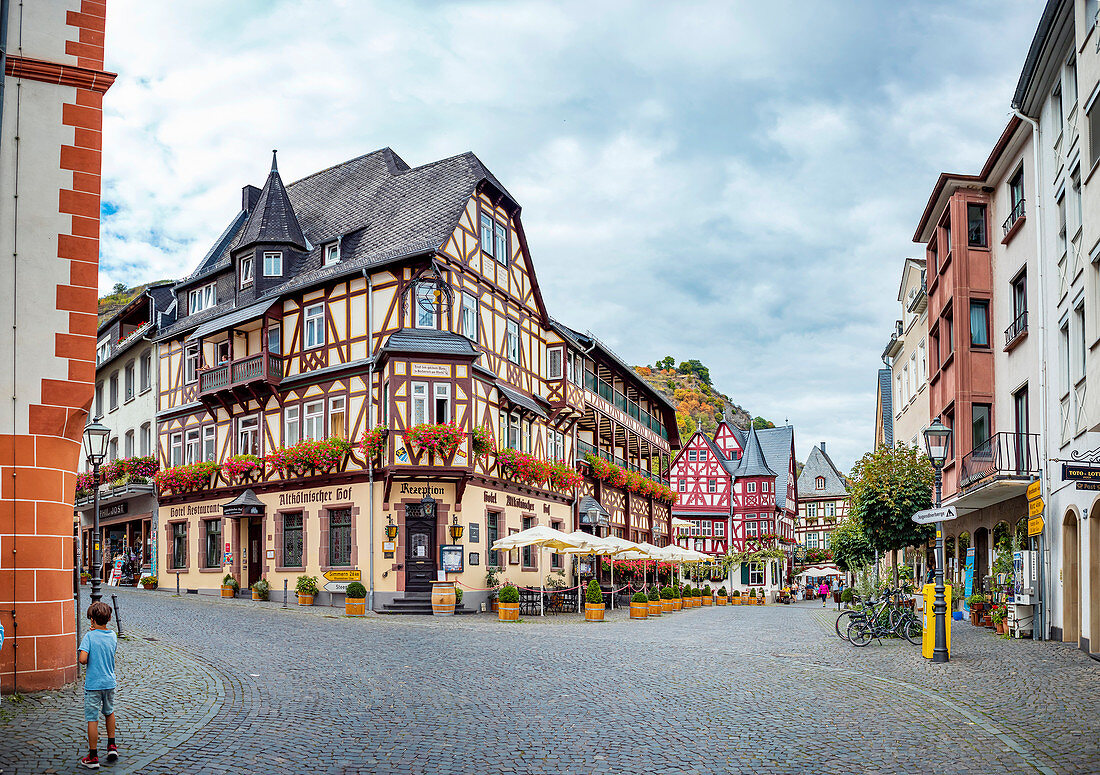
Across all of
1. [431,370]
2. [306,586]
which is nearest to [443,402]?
[431,370]

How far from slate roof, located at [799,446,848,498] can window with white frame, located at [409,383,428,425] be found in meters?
93.3

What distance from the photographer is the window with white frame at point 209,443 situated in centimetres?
3884

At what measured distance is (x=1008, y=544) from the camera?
25812 millimetres

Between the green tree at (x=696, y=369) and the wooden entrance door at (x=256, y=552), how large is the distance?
432ft

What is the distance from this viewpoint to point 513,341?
38.7m

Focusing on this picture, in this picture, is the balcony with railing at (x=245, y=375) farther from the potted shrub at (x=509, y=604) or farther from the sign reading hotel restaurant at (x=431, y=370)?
the potted shrub at (x=509, y=604)

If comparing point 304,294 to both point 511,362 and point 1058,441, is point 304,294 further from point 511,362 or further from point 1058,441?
point 1058,441

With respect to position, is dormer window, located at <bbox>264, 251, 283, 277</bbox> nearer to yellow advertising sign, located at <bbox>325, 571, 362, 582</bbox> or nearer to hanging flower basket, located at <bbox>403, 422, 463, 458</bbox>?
hanging flower basket, located at <bbox>403, 422, 463, 458</bbox>

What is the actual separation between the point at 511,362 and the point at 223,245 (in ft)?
46.6

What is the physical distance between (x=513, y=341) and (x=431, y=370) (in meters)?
6.03

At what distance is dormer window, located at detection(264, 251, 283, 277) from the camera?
1508 inches

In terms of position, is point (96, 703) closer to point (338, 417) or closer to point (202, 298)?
point (338, 417)

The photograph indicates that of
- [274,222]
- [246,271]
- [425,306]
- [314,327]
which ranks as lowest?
[314,327]

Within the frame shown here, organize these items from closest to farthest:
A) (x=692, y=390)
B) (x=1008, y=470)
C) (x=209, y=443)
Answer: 1. (x=1008, y=470)
2. (x=209, y=443)
3. (x=692, y=390)
